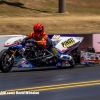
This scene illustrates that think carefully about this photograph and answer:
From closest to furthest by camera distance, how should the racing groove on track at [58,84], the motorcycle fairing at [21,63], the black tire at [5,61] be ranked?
the racing groove on track at [58,84], the black tire at [5,61], the motorcycle fairing at [21,63]

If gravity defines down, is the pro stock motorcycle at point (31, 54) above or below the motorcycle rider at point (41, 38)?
below

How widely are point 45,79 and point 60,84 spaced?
0.92 metres

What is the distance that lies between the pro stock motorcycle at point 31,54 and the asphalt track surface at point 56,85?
616 millimetres

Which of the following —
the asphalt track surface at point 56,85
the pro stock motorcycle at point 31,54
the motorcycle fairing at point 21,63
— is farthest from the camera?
the motorcycle fairing at point 21,63

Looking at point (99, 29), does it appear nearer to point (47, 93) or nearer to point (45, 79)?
point (45, 79)

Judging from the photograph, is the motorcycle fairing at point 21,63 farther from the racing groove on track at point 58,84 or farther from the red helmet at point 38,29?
the red helmet at point 38,29

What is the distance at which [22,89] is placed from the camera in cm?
745

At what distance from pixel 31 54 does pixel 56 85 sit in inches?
113

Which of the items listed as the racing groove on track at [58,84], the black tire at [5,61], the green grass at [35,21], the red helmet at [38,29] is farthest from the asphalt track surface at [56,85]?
the green grass at [35,21]

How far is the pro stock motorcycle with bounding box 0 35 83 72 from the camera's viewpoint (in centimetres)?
1009

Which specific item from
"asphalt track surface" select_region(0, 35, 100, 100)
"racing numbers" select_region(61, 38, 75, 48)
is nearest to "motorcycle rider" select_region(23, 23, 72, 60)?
"racing numbers" select_region(61, 38, 75, 48)

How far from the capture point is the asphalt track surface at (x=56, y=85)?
21.8 feet

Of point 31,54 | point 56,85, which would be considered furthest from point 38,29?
point 56,85

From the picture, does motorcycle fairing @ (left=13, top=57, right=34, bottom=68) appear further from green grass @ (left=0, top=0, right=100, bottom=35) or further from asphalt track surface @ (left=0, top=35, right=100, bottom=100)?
green grass @ (left=0, top=0, right=100, bottom=35)
